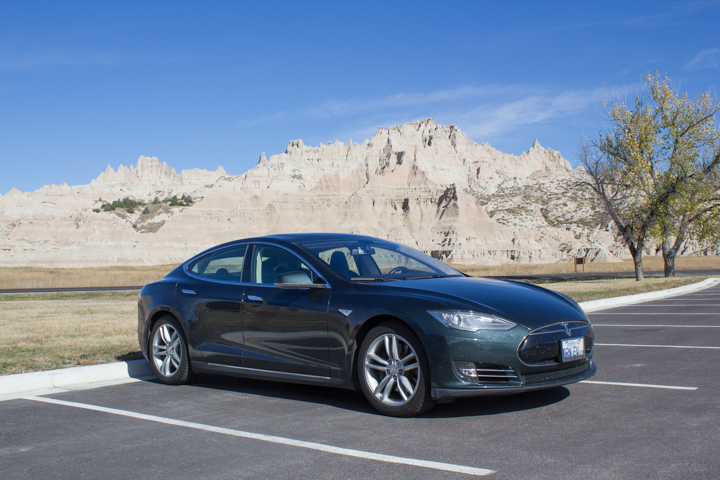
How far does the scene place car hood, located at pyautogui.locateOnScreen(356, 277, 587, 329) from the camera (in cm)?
495

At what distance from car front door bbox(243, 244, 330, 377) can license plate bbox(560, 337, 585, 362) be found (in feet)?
6.43

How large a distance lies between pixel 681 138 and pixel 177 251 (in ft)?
276

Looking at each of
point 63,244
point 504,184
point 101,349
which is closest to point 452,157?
point 504,184

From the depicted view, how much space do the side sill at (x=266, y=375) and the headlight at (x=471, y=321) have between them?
114 centimetres

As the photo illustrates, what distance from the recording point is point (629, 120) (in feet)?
101

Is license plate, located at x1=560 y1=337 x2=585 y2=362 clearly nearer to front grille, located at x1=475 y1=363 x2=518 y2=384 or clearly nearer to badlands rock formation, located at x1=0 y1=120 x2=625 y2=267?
front grille, located at x1=475 y1=363 x2=518 y2=384

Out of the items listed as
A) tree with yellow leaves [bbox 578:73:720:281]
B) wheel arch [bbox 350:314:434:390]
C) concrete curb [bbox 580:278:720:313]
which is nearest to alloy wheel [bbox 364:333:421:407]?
wheel arch [bbox 350:314:434:390]

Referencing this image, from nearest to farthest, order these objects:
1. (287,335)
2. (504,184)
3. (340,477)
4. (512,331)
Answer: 1. (340,477)
2. (512,331)
3. (287,335)
4. (504,184)

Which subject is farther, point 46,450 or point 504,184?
point 504,184

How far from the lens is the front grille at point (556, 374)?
4824 millimetres

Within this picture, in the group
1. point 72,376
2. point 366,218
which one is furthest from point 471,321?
point 366,218

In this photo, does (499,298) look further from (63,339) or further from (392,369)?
(63,339)

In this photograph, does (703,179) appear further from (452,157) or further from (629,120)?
(452,157)

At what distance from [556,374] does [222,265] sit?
3582 millimetres
